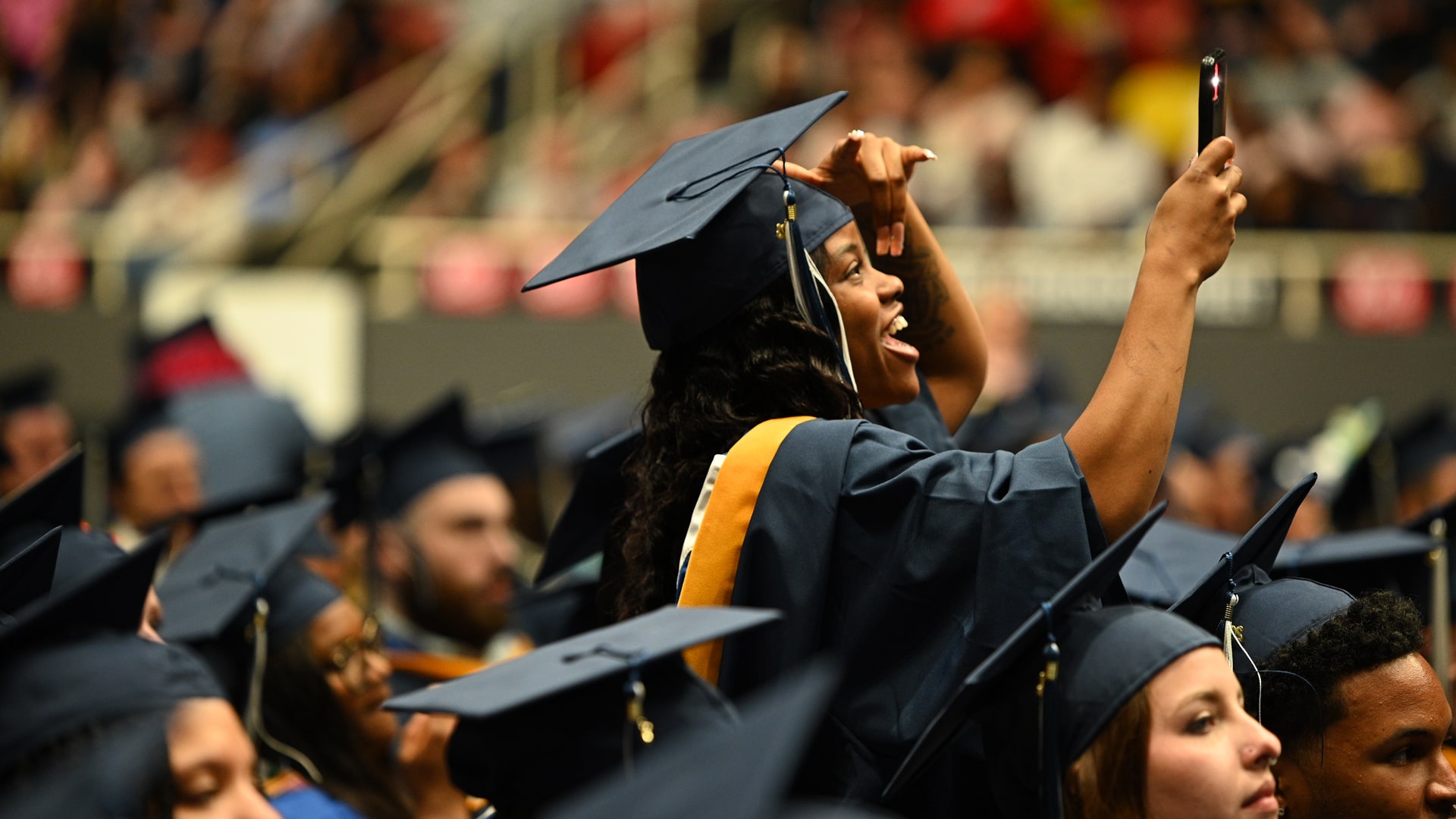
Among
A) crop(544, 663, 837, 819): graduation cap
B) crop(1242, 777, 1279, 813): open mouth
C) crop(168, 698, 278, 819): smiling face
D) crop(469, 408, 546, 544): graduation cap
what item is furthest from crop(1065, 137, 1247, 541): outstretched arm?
crop(469, 408, 546, 544): graduation cap

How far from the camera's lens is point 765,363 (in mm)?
2467

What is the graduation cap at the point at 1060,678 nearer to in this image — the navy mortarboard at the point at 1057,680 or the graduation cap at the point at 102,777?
the navy mortarboard at the point at 1057,680

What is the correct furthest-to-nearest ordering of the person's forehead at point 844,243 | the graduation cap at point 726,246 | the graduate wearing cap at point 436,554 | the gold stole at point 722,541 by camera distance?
the graduate wearing cap at point 436,554 → the person's forehead at point 844,243 → the graduation cap at point 726,246 → the gold stole at point 722,541

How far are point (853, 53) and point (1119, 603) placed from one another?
8.71 meters

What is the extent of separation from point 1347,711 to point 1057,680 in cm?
61

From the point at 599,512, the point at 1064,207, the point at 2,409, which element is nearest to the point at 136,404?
the point at 2,409

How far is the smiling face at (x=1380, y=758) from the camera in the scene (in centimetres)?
233

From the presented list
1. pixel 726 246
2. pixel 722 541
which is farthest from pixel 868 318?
pixel 722 541

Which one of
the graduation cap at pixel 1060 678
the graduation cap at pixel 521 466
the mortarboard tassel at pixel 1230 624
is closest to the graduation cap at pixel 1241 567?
the mortarboard tassel at pixel 1230 624

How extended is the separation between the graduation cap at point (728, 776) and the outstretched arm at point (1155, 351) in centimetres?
84

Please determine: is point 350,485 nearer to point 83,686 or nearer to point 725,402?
point 725,402

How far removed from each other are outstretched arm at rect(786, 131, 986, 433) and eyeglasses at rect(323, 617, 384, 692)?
140 cm

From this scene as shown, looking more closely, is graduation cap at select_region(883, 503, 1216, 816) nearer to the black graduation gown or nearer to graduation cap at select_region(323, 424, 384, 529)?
the black graduation gown

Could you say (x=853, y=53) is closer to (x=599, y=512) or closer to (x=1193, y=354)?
(x=1193, y=354)
